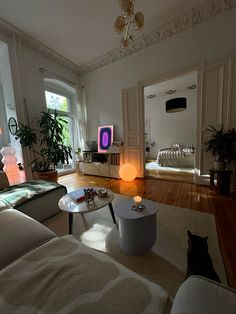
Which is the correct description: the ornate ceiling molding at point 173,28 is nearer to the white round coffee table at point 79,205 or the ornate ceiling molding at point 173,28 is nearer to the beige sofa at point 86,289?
the white round coffee table at point 79,205

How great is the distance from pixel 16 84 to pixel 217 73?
418 cm

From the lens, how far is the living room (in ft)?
8.59

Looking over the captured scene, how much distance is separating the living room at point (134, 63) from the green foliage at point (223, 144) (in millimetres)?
252

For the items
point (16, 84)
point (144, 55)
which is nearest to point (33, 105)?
point (16, 84)

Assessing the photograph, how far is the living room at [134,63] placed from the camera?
2619 millimetres

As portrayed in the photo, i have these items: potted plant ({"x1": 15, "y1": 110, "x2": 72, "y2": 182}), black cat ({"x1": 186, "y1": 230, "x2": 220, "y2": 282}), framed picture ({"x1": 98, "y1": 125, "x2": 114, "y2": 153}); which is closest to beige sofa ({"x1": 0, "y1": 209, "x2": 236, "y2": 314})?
black cat ({"x1": 186, "y1": 230, "x2": 220, "y2": 282})

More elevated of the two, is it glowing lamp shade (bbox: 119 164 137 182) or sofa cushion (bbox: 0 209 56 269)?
sofa cushion (bbox: 0 209 56 269)

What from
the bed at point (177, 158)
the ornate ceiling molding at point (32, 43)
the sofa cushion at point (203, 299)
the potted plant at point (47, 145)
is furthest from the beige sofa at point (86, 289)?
the bed at point (177, 158)

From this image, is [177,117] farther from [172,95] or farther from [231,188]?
[231,188]

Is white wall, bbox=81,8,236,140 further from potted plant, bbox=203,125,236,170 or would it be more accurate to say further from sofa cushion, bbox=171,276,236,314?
sofa cushion, bbox=171,276,236,314

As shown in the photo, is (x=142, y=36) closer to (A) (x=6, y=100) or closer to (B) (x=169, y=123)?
(A) (x=6, y=100)

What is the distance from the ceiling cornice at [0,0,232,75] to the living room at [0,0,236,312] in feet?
0.05

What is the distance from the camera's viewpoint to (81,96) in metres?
5.02

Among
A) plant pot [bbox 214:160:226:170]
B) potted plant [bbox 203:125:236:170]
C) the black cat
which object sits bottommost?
the black cat
